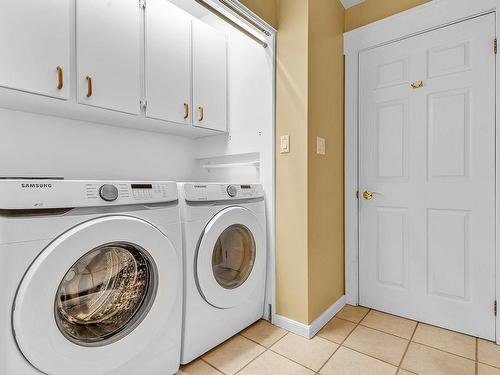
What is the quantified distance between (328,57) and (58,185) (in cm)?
183

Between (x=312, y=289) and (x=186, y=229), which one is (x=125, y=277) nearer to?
(x=186, y=229)

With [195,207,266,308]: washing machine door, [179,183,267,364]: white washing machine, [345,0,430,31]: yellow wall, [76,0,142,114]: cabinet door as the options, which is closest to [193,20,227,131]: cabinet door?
[76,0,142,114]: cabinet door

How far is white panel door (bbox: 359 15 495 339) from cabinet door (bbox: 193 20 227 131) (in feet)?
3.53

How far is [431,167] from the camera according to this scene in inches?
73.5

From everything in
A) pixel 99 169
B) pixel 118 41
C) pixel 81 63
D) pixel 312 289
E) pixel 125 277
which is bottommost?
pixel 312 289

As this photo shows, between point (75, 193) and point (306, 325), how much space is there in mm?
1483

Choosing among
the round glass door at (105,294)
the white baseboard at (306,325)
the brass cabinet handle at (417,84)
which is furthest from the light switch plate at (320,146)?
the round glass door at (105,294)

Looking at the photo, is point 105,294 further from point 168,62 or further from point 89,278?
point 168,62

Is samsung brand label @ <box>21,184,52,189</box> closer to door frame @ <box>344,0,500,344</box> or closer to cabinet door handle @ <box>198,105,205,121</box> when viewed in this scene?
cabinet door handle @ <box>198,105,205,121</box>

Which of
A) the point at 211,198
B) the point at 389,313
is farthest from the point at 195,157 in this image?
the point at 389,313

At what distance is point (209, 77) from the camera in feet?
6.82

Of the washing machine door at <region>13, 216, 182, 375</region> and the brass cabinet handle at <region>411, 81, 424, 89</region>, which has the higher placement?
the brass cabinet handle at <region>411, 81, 424, 89</region>

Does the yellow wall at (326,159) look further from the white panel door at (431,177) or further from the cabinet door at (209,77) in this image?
the cabinet door at (209,77)

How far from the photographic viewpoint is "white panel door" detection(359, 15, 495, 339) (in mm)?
1695
